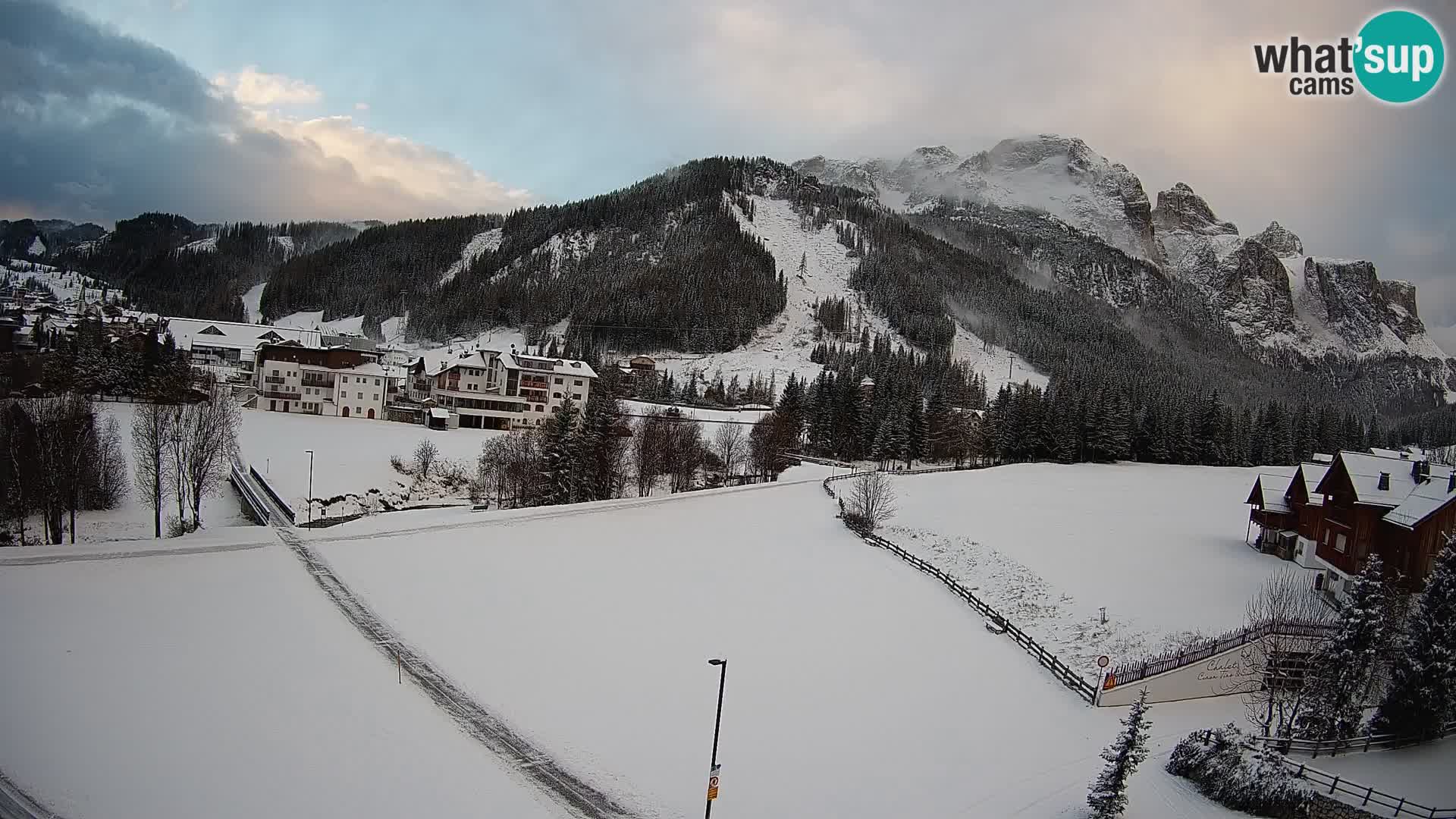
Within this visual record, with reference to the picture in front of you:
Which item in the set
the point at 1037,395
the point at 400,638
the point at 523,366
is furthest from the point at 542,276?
the point at 400,638

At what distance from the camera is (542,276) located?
19100 cm

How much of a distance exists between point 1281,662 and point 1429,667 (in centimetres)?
408

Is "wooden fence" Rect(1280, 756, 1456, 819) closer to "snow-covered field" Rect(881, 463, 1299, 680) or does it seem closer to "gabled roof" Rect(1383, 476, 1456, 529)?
"snow-covered field" Rect(881, 463, 1299, 680)

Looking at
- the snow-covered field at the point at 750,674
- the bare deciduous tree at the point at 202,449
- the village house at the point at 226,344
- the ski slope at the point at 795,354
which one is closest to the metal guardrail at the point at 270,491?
the bare deciduous tree at the point at 202,449

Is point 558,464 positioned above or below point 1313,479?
below

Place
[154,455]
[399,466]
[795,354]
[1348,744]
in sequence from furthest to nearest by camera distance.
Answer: [795,354] → [399,466] → [154,455] → [1348,744]

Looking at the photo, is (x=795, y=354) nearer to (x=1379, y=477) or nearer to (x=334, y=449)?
(x=334, y=449)

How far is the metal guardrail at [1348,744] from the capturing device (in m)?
20.2

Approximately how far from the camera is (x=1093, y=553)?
129 ft

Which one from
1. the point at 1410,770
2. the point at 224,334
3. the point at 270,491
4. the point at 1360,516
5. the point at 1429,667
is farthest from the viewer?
the point at 224,334

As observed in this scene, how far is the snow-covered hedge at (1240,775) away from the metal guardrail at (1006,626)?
552cm

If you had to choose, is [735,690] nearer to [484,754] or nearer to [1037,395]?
[484,754]

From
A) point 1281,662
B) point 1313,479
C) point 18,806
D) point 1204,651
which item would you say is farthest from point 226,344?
point 1313,479

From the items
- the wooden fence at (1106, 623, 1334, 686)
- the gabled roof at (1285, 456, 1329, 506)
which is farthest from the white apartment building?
the wooden fence at (1106, 623, 1334, 686)
